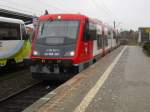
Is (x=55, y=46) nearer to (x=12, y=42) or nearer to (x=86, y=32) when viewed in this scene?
(x=86, y=32)

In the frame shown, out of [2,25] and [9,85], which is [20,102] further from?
[2,25]

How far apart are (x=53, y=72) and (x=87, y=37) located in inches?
120

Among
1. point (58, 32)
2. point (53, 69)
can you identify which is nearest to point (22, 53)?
point (58, 32)

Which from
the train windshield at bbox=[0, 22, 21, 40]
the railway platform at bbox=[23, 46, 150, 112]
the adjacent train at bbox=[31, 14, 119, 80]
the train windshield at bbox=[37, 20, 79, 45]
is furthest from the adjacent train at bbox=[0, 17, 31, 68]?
the railway platform at bbox=[23, 46, 150, 112]

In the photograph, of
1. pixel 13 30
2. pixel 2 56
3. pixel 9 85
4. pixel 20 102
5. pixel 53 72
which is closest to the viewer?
pixel 20 102

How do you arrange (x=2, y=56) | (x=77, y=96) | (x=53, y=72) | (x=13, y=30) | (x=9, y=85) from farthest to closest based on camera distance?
(x=13, y=30)
(x=2, y=56)
(x=9, y=85)
(x=53, y=72)
(x=77, y=96)

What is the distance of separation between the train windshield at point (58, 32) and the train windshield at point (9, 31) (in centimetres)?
345

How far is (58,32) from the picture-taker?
53.1ft

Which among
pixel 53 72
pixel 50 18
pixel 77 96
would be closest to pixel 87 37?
pixel 50 18

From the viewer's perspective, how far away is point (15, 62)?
69.8 feet

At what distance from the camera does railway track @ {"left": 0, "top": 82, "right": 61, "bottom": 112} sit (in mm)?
11735

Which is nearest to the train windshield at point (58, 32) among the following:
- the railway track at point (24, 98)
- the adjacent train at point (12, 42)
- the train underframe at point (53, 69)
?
the train underframe at point (53, 69)

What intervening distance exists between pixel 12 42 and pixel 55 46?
552cm

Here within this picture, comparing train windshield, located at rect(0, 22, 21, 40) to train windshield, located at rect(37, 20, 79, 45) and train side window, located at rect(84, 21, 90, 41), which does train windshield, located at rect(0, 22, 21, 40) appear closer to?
train windshield, located at rect(37, 20, 79, 45)
